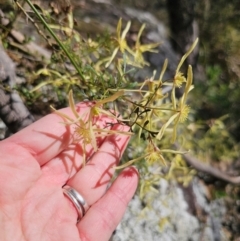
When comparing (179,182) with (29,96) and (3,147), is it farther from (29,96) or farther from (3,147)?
(3,147)

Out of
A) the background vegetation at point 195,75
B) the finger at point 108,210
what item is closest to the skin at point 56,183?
the finger at point 108,210

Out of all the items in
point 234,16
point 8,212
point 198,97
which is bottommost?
point 198,97

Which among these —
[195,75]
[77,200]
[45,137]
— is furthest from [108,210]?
[195,75]

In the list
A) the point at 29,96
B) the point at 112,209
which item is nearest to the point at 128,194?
the point at 112,209

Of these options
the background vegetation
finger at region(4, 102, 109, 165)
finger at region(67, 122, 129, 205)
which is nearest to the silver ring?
finger at region(67, 122, 129, 205)

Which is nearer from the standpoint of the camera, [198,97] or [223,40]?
[198,97]

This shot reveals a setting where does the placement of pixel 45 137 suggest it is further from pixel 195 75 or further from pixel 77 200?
pixel 195 75

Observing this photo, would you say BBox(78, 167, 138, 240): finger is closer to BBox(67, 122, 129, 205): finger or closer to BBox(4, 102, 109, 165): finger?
BBox(67, 122, 129, 205): finger
